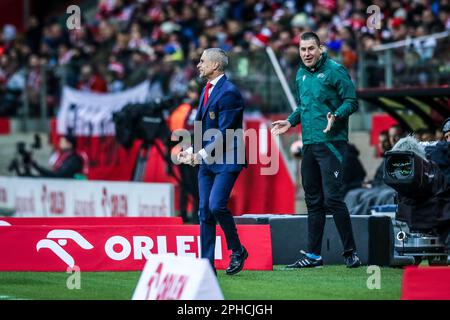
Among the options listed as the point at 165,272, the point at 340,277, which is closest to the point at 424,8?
the point at 340,277

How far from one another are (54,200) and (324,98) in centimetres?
1007

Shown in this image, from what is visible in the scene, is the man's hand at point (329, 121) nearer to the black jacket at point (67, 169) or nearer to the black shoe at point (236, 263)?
the black shoe at point (236, 263)

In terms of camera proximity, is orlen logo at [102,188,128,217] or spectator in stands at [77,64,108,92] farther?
spectator in stands at [77,64,108,92]

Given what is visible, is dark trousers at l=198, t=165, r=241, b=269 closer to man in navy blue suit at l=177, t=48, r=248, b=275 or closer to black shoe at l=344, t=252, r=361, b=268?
man in navy blue suit at l=177, t=48, r=248, b=275

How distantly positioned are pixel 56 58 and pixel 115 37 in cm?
164

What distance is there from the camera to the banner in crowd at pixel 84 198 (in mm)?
19281

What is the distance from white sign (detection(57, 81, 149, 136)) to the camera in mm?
25359

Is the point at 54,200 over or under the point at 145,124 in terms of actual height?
under

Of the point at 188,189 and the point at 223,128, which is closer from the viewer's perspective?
the point at 223,128

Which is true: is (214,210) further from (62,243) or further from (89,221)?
(89,221)

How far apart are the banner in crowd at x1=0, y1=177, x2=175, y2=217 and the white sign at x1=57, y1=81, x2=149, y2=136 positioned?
299cm

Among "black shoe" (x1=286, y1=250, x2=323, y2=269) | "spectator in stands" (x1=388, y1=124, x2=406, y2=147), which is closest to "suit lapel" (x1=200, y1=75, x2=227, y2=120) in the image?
"black shoe" (x1=286, y1=250, x2=323, y2=269)

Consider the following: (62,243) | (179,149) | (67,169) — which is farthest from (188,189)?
(62,243)

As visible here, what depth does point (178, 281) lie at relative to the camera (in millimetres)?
8984
